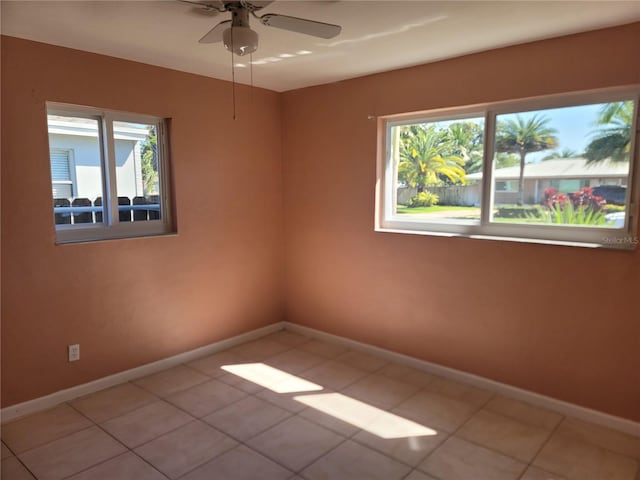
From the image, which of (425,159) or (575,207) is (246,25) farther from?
(575,207)

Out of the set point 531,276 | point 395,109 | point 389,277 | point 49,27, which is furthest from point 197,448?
point 395,109

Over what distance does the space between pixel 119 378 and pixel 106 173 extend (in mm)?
1468

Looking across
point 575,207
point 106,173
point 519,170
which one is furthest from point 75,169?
point 575,207

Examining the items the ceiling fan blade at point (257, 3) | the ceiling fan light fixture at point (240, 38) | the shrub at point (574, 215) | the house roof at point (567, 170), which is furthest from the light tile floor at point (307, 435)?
the ceiling fan blade at point (257, 3)

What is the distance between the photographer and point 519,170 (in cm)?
284

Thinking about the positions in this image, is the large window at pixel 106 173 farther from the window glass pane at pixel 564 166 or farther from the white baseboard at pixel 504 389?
the window glass pane at pixel 564 166

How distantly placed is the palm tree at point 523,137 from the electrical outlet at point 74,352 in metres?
3.12

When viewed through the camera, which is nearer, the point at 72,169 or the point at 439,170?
the point at 72,169

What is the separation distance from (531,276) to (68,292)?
9.87ft

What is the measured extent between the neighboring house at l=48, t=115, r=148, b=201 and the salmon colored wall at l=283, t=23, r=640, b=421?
1.40 meters

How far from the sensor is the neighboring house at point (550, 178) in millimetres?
2520

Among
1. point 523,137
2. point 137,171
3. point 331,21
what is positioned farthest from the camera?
point 137,171

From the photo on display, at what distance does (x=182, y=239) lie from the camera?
3.39 meters

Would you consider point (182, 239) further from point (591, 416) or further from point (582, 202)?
point (591, 416)
